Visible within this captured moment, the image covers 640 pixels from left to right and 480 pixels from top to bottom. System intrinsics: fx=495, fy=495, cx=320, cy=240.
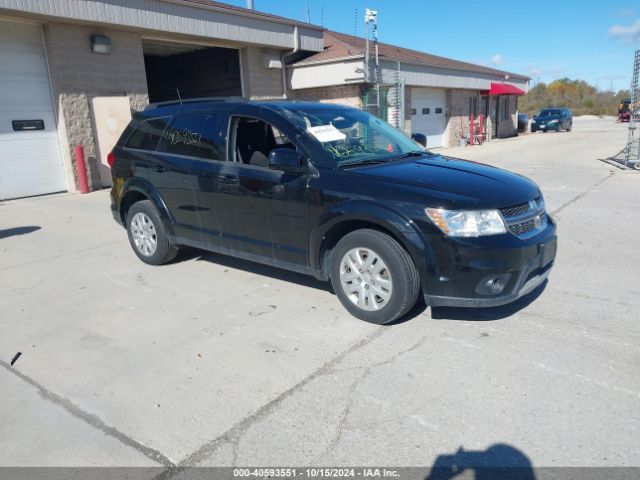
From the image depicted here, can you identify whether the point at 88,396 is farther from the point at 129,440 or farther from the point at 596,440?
the point at 596,440

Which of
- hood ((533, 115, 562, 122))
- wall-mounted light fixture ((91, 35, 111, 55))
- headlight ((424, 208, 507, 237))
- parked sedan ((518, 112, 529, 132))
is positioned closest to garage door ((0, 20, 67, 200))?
wall-mounted light fixture ((91, 35, 111, 55))

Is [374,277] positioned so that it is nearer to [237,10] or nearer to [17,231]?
[17,231]

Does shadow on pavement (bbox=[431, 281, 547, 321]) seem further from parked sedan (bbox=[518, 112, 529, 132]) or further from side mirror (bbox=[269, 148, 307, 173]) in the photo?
parked sedan (bbox=[518, 112, 529, 132])

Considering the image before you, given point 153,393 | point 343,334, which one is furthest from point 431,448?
point 153,393

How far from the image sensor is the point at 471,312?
168 inches

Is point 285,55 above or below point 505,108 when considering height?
above

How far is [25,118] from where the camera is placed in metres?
11.4

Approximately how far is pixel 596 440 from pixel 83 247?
657cm

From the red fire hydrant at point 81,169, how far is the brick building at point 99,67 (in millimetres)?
192

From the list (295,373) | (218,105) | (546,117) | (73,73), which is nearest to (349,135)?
(218,105)

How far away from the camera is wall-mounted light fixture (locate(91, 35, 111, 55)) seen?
11.9m

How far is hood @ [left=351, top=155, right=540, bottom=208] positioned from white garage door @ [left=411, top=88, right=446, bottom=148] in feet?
58.8

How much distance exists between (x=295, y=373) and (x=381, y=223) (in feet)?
4.22

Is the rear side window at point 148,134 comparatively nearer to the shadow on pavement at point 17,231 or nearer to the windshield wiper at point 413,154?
the windshield wiper at point 413,154
